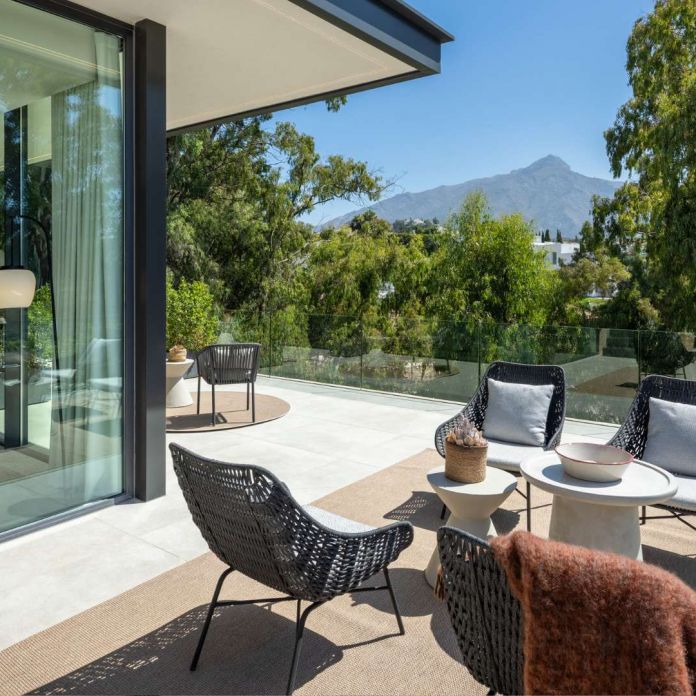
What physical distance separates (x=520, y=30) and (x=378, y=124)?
18.1 metres

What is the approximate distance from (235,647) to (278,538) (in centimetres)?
69

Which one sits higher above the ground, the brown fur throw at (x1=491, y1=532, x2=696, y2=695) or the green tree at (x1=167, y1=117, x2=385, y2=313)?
the green tree at (x1=167, y1=117, x2=385, y2=313)

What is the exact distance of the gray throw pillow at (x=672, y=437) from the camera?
11.6ft

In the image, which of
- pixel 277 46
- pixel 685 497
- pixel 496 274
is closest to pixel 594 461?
pixel 685 497

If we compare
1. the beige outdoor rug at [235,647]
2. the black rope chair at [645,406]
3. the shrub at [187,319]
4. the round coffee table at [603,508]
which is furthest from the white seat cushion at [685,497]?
the shrub at [187,319]

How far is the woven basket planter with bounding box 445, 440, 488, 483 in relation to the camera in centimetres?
311

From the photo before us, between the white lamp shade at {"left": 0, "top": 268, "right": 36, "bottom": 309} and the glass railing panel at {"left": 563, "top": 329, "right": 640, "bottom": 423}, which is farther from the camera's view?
the glass railing panel at {"left": 563, "top": 329, "right": 640, "bottom": 423}

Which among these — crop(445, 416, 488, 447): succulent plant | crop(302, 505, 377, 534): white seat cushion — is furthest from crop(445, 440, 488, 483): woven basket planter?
crop(302, 505, 377, 534): white seat cushion

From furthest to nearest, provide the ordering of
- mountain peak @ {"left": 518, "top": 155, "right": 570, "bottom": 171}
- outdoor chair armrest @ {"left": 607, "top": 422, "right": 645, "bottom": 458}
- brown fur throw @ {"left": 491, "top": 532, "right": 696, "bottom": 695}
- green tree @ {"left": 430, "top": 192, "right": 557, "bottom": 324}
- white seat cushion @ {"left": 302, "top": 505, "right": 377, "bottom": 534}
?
mountain peak @ {"left": 518, "top": 155, "right": 570, "bottom": 171} < green tree @ {"left": 430, "top": 192, "right": 557, "bottom": 324} < outdoor chair armrest @ {"left": 607, "top": 422, "right": 645, "bottom": 458} < white seat cushion @ {"left": 302, "top": 505, "right": 377, "bottom": 534} < brown fur throw @ {"left": 491, "top": 532, "right": 696, "bottom": 695}

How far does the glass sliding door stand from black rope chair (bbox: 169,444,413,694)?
1739 millimetres

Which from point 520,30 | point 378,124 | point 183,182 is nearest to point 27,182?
point 183,182

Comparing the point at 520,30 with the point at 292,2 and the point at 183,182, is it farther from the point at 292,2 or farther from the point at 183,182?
the point at 292,2

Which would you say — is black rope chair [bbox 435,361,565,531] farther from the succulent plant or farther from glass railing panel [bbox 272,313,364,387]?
glass railing panel [bbox 272,313,364,387]

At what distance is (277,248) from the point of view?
55.4 ft
